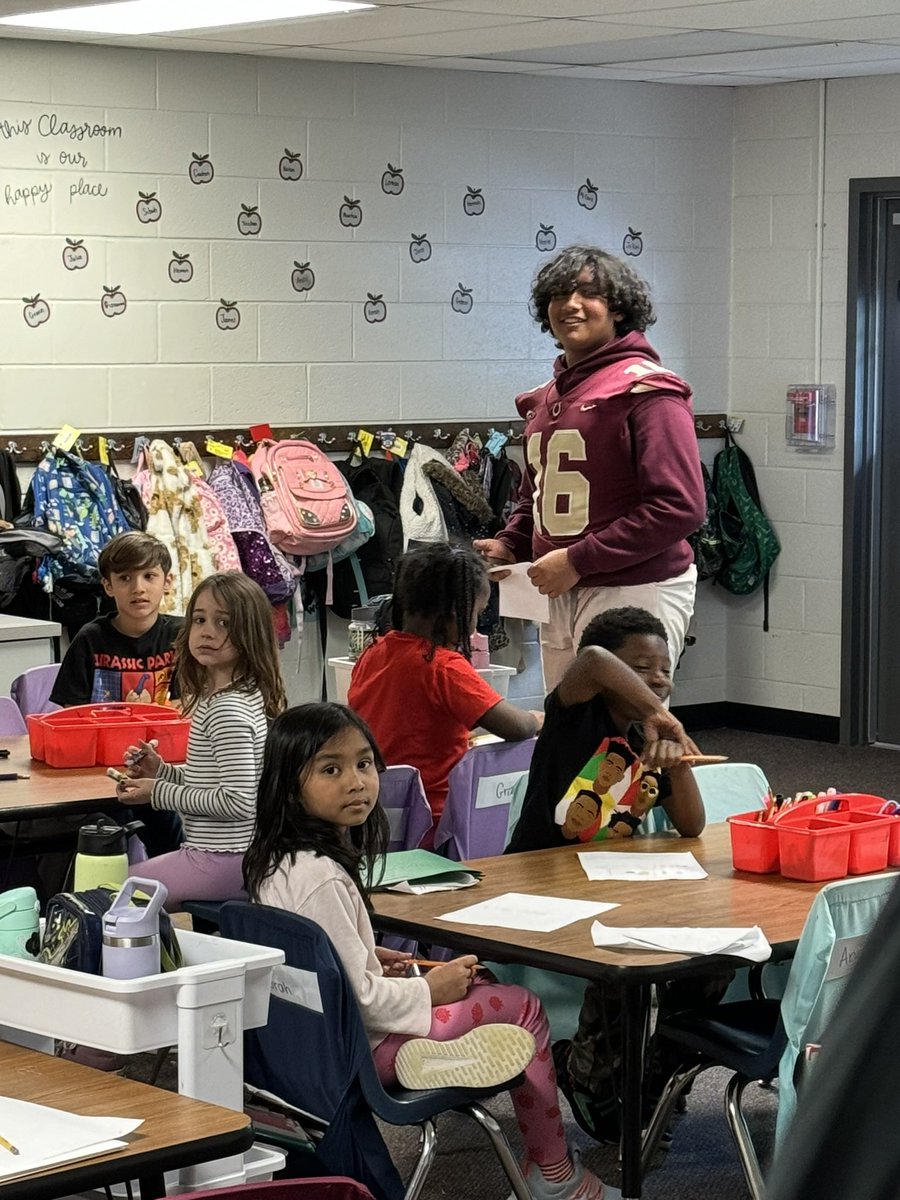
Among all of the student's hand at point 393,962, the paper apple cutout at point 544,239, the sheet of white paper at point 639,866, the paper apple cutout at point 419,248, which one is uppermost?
the paper apple cutout at point 544,239

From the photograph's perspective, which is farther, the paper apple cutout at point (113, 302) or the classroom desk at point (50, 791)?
the paper apple cutout at point (113, 302)

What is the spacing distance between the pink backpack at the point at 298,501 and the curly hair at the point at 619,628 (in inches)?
115

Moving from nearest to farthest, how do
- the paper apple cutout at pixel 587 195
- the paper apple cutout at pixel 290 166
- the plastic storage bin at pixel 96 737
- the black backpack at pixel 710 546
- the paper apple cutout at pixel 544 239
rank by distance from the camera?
1. the plastic storage bin at pixel 96 737
2. the paper apple cutout at pixel 290 166
3. the paper apple cutout at pixel 544 239
4. the paper apple cutout at pixel 587 195
5. the black backpack at pixel 710 546

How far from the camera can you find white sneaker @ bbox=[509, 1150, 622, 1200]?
301cm

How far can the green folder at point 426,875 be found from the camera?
3.18 meters

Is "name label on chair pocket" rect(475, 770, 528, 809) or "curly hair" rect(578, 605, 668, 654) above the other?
"curly hair" rect(578, 605, 668, 654)

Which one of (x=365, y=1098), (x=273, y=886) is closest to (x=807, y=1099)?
(x=365, y=1098)

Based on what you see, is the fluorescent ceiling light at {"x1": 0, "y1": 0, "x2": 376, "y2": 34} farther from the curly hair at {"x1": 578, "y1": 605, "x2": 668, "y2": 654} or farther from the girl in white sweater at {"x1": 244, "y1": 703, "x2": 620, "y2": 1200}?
the girl in white sweater at {"x1": 244, "y1": 703, "x2": 620, "y2": 1200}

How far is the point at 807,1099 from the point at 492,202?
281 inches

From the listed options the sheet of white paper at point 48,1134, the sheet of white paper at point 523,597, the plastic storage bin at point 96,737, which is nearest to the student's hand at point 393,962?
the sheet of white paper at point 48,1134

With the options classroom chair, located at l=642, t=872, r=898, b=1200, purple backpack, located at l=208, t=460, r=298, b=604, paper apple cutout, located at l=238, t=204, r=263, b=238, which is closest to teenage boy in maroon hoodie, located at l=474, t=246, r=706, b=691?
classroom chair, located at l=642, t=872, r=898, b=1200

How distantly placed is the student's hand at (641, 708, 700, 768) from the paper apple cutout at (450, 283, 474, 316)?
13.3ft

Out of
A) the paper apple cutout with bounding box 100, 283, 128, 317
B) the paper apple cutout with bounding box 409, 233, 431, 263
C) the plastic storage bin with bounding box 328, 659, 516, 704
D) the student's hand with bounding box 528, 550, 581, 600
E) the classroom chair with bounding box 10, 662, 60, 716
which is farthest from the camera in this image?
the paper apple cutout with bounding box 409, 233, 431, 263

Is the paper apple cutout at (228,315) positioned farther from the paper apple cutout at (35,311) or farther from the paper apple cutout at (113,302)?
the paper apple cutout at (35,311)
